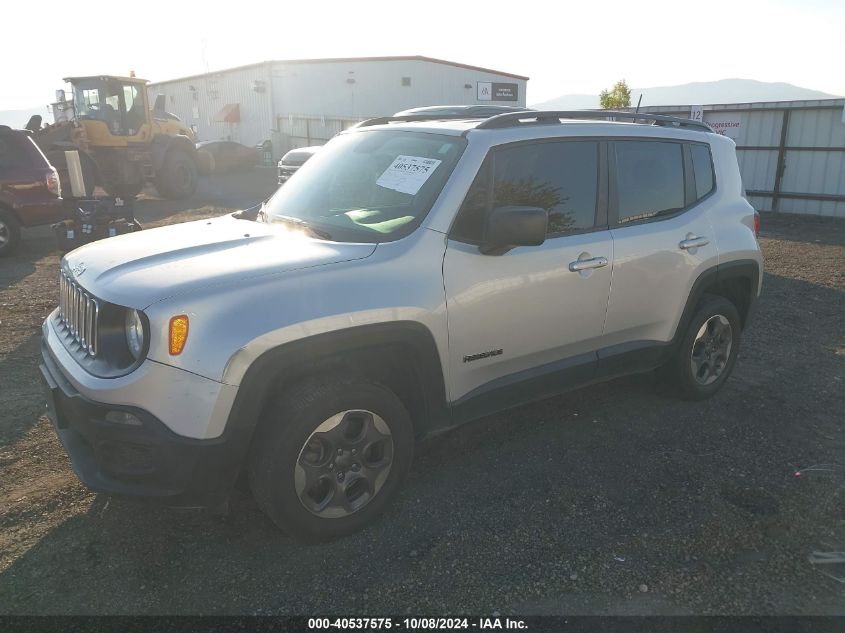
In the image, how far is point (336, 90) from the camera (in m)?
30.9

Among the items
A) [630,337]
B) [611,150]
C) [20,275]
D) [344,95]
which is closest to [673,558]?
[630,337]

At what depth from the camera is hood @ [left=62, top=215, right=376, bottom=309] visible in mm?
2691

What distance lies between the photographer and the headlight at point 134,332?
8.61ft

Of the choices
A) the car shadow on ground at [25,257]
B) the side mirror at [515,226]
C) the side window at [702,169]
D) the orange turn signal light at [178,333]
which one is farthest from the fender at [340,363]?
the car shadow on ground at [25,257]

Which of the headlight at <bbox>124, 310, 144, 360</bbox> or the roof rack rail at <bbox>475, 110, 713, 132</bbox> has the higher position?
the roof rack rail at <bbox>475, 110, 713, 132</bbox>

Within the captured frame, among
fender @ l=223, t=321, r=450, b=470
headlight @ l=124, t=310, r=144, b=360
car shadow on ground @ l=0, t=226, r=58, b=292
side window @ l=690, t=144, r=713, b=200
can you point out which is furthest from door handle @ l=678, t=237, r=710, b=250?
car shadow on ground @ l=0, t=226, r=58, b=292

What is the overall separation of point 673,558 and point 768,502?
81 cm

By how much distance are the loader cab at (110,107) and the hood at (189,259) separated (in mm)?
13814

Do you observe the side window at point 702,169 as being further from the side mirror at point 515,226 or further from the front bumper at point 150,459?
the front bumper at point 150,459

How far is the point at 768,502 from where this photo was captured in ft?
11.3

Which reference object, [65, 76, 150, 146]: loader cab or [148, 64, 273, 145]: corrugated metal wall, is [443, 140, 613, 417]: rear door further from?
[148, 64, 273, 145]: corrugated metal wall

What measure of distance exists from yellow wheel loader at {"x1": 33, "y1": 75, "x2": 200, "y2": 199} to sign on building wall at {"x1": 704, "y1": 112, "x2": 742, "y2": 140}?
13.1 metres

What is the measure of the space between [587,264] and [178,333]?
2.19 m

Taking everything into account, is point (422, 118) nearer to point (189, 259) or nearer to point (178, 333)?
A: point (189, 259)
